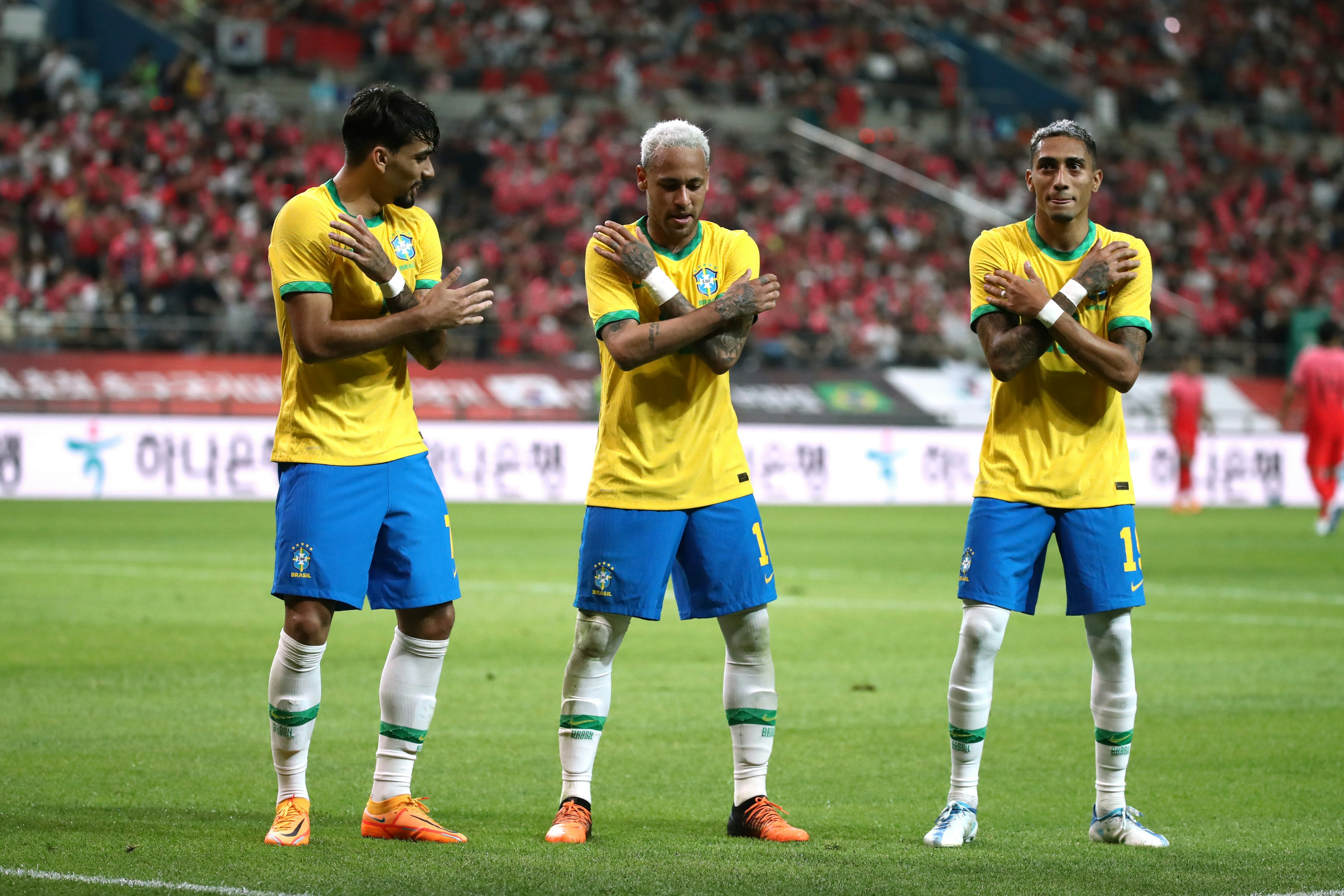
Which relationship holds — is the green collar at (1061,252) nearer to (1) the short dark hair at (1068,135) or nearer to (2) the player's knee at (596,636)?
(1) the short dark hair at (1068,135)

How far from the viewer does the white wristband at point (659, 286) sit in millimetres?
5164

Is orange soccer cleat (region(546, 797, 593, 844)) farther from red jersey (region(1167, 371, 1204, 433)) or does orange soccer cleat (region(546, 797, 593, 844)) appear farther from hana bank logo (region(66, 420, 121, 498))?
red jersey (region(1167, 371, 1204, 433))

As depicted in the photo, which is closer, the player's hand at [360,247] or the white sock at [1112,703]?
the player's hand at [360,247]

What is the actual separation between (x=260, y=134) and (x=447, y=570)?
2545 centimetres

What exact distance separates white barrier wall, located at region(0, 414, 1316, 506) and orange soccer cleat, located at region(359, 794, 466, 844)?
15830 mm

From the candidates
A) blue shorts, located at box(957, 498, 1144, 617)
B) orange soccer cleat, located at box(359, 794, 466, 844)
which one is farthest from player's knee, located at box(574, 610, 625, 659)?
blue shorts, located at box(957, 498, 1144, 617)

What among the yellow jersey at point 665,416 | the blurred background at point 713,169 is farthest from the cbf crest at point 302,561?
the blurred background at point 713,169

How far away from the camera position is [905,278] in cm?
3122

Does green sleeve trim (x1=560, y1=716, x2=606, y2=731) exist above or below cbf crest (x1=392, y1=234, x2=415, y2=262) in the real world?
below

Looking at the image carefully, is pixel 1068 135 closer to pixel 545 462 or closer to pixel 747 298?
pixel 747 298

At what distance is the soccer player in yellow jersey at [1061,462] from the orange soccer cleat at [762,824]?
44 centimetres

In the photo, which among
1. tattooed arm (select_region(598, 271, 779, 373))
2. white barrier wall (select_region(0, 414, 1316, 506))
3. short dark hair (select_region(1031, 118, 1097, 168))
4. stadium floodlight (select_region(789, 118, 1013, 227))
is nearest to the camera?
tattooed arm (select_region(598, 271, 779, 373))

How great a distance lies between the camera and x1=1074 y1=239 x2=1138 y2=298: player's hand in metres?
5.15

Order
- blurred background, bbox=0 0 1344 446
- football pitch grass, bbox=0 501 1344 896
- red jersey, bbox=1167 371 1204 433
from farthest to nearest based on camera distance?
blurred background, bbox=0 0 1344 446 < red jersey, bbox=1167 371 1204 433 < football pitch grass, bbox=0 501 1344 896
